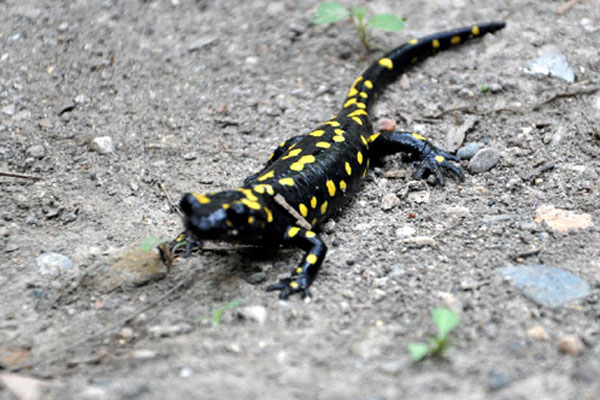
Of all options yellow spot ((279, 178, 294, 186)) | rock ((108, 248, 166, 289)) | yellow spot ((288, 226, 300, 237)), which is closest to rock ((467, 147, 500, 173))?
yellow spot ((279, 178, 294, 186))

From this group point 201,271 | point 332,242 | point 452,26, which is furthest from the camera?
point 452,26

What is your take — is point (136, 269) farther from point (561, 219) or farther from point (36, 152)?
point (561, 219)

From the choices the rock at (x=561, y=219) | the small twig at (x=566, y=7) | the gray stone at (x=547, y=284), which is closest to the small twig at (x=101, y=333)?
the gray stone at (x=547, y=284)

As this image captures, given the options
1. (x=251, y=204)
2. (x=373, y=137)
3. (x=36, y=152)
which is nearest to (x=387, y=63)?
(x=373, y=137)

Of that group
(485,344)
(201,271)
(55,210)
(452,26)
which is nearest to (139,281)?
(201,271)

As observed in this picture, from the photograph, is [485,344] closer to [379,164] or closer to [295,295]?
[295,295]

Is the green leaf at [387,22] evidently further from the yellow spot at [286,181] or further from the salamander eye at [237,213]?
the salamander eye at [237,213]

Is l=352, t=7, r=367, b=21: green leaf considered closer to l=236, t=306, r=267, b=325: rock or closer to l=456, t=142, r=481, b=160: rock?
l=456, t=142, r=481, b=160: rock
